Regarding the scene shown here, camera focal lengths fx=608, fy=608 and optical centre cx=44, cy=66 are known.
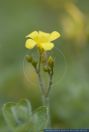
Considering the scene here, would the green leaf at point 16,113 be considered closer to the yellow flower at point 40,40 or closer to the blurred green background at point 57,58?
the yellow flower at point 40,40

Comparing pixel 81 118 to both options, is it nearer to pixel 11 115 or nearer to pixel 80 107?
pixel 80 107

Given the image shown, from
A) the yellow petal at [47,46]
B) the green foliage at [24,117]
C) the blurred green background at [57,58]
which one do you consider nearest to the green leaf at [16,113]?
the green foliage at [24,117]

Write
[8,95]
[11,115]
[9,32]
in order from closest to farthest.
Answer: [11,115]
[8,95]
[9,32]

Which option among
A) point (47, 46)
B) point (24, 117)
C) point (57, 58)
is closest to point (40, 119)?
point (24, 117)

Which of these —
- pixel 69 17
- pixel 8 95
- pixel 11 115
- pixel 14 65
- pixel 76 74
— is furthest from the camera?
pixel 69 17

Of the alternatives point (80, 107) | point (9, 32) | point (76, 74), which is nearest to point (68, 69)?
point (76, 74)

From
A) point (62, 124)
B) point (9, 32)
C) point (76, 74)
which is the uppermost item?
point (9, 32)

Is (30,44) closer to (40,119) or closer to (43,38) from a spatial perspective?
(43,38)
